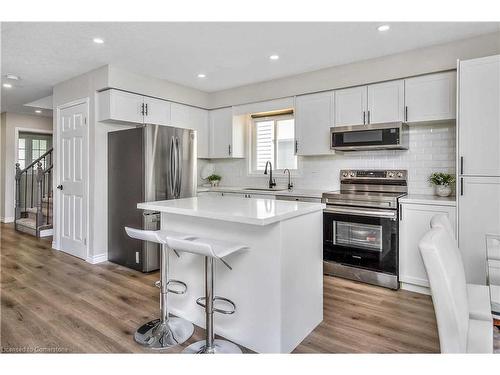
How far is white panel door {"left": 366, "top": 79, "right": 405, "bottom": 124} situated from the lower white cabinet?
3.25 ft

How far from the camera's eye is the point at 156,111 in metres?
4.33

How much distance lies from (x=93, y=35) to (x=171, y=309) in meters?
2.57

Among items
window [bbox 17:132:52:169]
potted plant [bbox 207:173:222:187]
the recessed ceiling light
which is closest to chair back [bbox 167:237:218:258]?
potted plant [bbox 207:173:222:187]

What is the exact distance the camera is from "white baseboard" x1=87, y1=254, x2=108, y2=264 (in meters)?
3.96

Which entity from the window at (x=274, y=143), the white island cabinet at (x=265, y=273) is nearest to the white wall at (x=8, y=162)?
the window at (x=274, y=143)

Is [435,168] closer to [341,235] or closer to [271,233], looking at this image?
[341,235]

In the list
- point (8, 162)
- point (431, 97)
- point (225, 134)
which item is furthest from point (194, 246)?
point (8, 162)

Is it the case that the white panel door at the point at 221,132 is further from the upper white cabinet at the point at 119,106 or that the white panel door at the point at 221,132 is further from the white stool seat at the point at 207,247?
the white stool seat at the point at 207,247

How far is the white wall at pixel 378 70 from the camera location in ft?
9.89

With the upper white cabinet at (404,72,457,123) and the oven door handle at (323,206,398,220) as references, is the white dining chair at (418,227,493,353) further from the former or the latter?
the upper white cabinet at (404,72,457,123)

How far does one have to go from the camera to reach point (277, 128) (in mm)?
4879

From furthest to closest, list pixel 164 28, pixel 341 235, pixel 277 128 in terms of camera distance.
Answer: pixel 277 128 → pixel 341 235 → pixel 164 28

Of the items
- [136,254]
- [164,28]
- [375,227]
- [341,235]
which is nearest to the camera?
[164,28]
